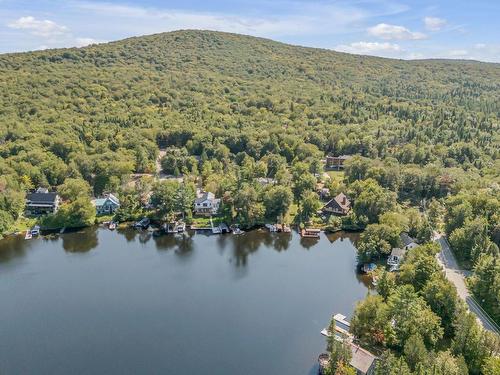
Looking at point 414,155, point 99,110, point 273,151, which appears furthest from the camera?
point 99,110

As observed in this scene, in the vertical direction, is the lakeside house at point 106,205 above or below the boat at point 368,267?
above

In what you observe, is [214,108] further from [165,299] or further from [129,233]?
[165,299]

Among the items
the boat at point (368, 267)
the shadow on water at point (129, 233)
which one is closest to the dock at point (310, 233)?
the boat at point (368, 267)

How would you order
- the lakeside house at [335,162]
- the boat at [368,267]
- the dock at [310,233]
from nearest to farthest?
the boat at [368,267] → the dock at [310,233] → the lakeside house at [335,162]

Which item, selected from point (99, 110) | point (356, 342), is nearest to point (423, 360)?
point (356, 342)

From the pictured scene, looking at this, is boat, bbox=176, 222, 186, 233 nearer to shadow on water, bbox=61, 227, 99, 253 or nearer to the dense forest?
the dense forest

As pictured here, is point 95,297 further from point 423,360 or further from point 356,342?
point 423,360

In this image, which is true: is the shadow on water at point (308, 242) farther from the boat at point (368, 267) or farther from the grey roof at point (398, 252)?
the grey roof at point (398, 252)

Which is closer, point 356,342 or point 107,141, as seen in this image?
→ point 356,342
